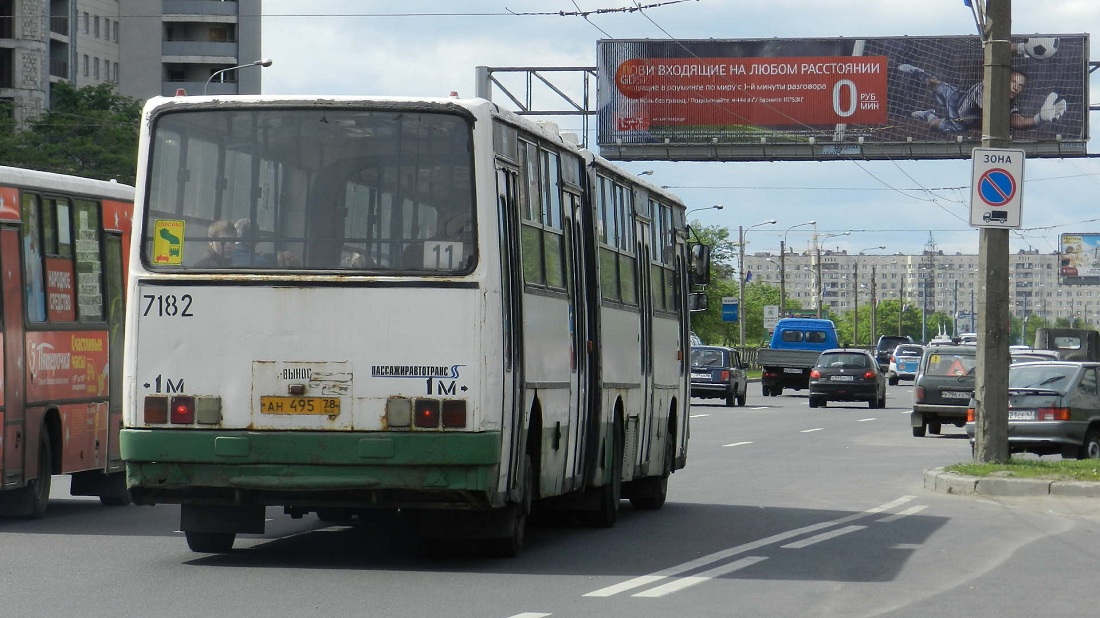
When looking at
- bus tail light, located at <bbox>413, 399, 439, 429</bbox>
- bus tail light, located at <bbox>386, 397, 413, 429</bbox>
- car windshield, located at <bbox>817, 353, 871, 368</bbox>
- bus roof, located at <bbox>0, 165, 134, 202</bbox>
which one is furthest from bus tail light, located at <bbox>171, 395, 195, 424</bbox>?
car windshield, located at <bbox>817, 353, 871, 368</bbox>

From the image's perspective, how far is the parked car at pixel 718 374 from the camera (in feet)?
160

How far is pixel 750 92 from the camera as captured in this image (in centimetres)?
5147

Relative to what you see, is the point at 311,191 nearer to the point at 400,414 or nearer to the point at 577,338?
the point at 400,414

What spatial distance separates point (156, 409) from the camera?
458 inches

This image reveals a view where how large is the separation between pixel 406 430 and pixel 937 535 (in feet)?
17.3

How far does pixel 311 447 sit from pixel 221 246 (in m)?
1.38

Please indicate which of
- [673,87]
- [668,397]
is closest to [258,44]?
[673,87]

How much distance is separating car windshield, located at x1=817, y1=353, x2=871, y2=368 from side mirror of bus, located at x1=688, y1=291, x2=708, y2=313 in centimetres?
2971

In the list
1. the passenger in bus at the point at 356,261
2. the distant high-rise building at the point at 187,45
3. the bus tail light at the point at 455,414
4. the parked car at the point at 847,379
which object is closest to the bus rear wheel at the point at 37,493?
the passenger in bus at the point at 356,261

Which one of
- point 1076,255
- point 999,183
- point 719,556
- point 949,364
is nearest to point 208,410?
point 719,556

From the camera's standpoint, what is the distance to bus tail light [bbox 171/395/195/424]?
11.6 meters

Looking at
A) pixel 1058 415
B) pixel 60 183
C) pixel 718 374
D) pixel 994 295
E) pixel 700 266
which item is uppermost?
pixel 60 183

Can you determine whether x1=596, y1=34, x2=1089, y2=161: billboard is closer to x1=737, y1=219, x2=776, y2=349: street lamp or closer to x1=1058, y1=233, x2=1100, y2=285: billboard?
x1=737, y1=219, x2=776, y2=349: street lamp

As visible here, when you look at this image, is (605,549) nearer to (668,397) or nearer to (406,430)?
(406,430)
